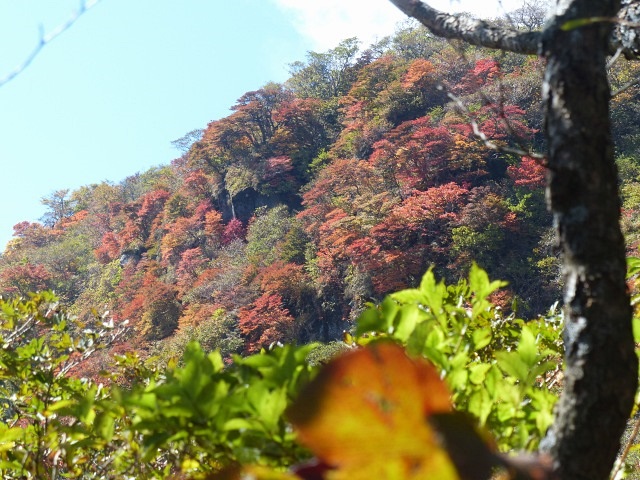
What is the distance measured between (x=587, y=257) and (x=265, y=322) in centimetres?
1129

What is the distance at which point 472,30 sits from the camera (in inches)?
38.7

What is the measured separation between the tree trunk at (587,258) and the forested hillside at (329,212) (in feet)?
20.6

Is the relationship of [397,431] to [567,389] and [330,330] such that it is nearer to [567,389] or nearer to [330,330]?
[567,389]

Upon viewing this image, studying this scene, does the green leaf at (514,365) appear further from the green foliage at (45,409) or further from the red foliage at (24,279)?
the red foliage at (24,279)

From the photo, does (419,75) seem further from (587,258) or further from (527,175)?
(587,258)

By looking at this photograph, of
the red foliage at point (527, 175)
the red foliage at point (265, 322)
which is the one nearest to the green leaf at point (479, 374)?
the red foliage at point (265, 322)

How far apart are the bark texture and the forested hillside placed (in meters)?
6.27

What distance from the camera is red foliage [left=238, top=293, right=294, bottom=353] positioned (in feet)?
37.3

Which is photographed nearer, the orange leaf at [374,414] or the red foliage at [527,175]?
the orange leaf at [374,414]

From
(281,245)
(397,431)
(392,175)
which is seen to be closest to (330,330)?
(281,245)

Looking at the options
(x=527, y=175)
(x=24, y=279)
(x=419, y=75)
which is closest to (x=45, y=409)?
(x=527, y=175)

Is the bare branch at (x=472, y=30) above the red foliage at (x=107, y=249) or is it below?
below

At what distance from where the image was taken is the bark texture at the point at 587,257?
353mm

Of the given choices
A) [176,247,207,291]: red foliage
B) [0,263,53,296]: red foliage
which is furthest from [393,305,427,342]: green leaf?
[0,263,53,296]: red foliage
